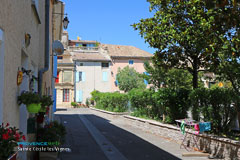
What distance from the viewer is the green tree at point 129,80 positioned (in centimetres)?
4172

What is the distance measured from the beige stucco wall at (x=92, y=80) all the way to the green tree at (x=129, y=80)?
A: 13.0 feet

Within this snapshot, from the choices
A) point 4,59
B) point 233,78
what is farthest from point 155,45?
point 4,59

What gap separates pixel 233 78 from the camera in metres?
10.3

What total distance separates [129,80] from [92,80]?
22.7 feet

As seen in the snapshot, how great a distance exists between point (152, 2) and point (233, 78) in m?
4.60

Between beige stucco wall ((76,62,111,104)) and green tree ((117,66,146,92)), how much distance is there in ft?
13.0

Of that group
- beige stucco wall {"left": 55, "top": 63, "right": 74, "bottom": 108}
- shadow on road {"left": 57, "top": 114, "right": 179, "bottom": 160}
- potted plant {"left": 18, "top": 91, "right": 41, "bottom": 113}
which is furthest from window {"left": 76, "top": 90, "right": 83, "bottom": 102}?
potted plant {"left": 18, "top": 91, "right": 41, "bottom": 113}

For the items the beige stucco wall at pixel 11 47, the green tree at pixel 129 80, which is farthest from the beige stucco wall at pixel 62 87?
the beige stucco wall at pixel 11 47

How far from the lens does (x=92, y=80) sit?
45.5m

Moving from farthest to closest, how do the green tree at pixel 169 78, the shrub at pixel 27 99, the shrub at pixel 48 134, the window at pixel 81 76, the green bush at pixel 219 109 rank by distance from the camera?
the window at pixel 81 76 < the green tree at pixel 169 78 < the green bush at pixel 219 109 < the shrub at pixel 48 134 < the shrub at pixel 27 99

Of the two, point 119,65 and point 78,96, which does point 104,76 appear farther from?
point 78,96

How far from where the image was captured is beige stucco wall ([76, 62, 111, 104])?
4501 centimetres

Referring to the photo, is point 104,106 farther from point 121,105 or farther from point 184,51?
point 184,51

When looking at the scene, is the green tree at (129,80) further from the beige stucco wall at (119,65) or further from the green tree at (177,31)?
the green tree at (177,31)
